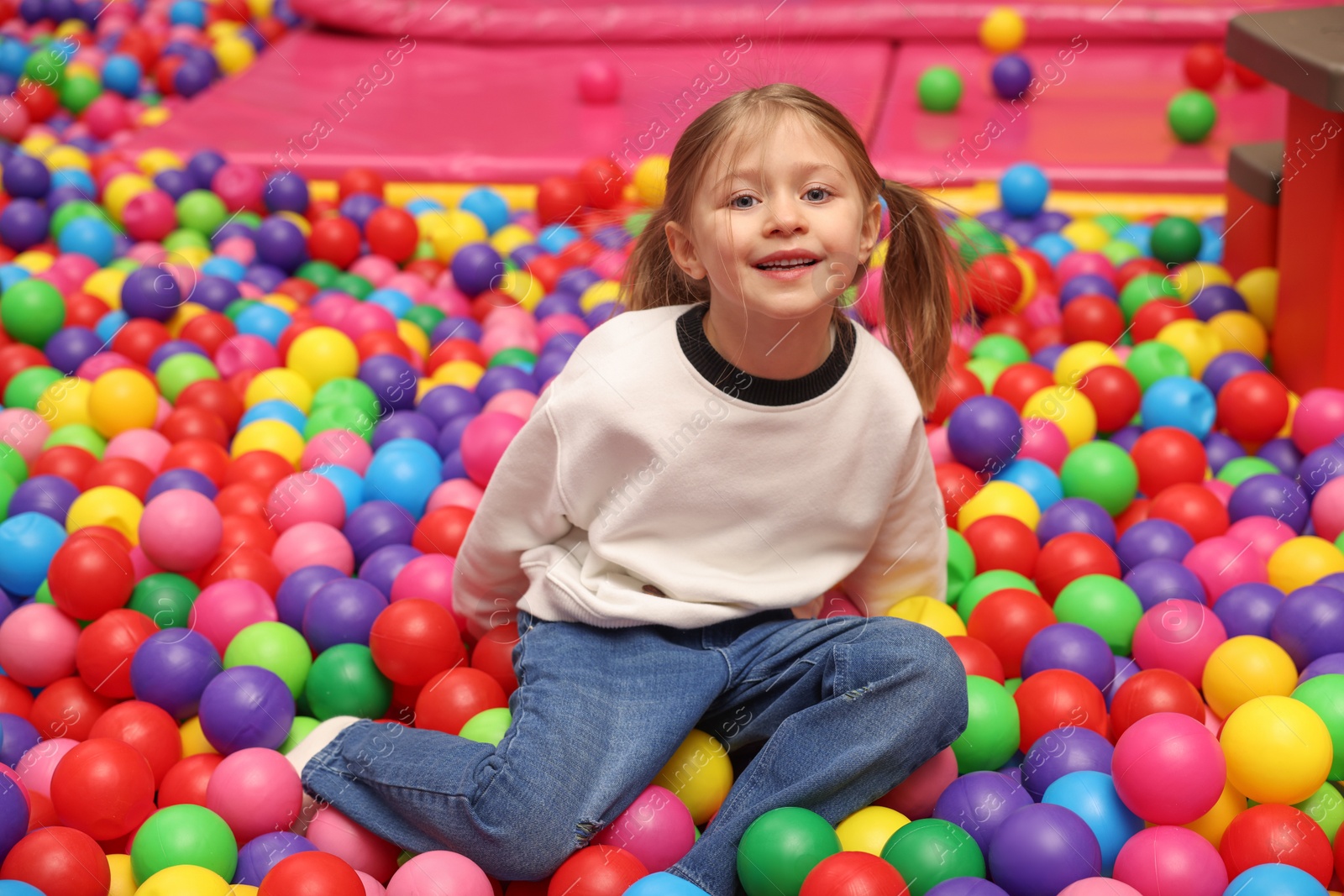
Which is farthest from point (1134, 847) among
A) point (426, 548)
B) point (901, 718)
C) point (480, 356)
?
point (480, 356)

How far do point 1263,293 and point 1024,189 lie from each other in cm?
63

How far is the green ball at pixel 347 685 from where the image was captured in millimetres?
1479

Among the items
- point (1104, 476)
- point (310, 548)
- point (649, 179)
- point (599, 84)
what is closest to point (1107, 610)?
point (1104, 476)

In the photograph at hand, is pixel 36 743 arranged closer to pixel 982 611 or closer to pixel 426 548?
pixel 426 548

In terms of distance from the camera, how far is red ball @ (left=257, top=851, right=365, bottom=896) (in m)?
1.09

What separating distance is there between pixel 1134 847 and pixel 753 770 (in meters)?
0.37

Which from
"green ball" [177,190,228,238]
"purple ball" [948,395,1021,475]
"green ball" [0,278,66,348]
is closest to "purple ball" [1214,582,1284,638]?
"purple ball" [948,395,1021,475]

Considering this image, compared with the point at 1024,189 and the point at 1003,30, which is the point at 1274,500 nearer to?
the point at 1024,189

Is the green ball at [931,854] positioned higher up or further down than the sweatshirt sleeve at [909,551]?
further down

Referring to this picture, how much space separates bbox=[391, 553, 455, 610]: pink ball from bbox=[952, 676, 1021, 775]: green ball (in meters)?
0.63

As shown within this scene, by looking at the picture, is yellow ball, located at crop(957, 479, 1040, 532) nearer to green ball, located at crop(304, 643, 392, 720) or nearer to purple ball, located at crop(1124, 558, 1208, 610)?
purple ball, located at crop(1124, 558, 1208, 610)

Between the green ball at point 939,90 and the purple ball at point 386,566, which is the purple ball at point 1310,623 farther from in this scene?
the green ball at point 939,90

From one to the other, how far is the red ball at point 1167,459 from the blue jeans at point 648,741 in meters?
0.70

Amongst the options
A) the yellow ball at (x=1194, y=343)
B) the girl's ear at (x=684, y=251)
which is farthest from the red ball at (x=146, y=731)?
the yellow ball at (x=1194, y=343)
